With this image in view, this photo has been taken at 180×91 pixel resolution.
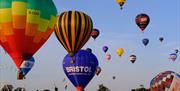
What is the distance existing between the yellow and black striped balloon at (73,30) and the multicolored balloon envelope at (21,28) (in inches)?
229

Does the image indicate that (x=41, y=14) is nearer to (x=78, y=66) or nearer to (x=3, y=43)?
(x=3, y=43)

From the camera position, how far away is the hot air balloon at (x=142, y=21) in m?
45.3

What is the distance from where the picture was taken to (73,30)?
34.8 meters

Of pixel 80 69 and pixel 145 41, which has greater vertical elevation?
pixel 145 41

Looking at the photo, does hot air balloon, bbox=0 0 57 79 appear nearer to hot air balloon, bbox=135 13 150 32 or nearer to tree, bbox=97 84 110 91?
hot air balloon, bbox=135 13 150 32

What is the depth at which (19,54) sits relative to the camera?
2786cm

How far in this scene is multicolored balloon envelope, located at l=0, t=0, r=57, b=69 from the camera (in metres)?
28.0

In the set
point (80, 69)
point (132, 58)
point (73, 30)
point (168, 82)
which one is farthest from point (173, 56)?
point (73, 30)

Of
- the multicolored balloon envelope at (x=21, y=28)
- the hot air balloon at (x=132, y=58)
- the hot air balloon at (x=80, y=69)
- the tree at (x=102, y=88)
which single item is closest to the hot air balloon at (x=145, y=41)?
the hot air balloon at (x=132, y=58)

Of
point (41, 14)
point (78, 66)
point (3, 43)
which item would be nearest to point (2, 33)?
point (3, 43)

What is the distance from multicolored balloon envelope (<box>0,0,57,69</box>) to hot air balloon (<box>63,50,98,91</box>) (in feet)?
40.5

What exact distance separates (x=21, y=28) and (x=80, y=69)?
13458mm

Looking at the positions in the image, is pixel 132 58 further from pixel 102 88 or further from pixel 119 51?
pixel 102 88

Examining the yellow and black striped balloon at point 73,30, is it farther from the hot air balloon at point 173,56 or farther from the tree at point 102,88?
the tree at point 102,88
